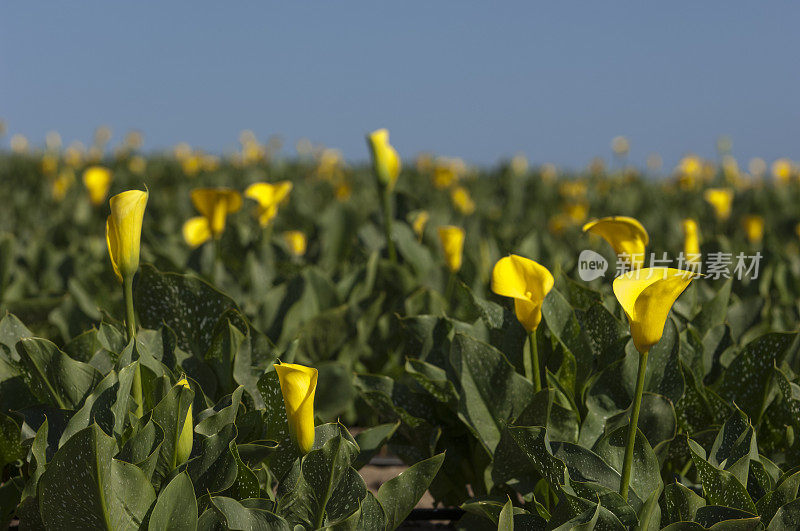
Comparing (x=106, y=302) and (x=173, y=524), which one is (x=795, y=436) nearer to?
(x=173, y=524)

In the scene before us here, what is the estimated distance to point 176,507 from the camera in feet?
4.03

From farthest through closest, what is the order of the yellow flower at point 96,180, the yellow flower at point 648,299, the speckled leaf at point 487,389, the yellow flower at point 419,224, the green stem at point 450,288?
the yellow flower at point 96,180 < the yellow flower at point 419,224 < the green stem at point 450,288 < the speckled leaf at point 487,389 < the yellow flower at point 648,299

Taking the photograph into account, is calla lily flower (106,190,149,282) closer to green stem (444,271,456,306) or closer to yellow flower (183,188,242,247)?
yellow flower (183,188,242,247)

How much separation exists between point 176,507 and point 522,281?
665 mm

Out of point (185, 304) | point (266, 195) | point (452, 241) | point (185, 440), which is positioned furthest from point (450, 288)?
point (185, 440)

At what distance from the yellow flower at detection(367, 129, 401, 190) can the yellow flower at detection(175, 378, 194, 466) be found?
1336mm

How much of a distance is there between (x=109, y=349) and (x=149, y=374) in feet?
0.74

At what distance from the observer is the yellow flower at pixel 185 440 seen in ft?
4.33

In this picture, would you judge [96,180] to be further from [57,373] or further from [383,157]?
[57,373]

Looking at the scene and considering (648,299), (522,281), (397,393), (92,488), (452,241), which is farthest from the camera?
(452,241)

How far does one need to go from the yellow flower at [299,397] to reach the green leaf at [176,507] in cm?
18

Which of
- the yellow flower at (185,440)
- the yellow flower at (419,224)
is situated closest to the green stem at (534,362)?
the yellow flower at (185,440)

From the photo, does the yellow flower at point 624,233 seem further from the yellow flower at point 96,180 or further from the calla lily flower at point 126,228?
the yellow flower at point 96,180

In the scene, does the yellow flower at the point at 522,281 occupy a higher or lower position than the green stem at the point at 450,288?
higher
